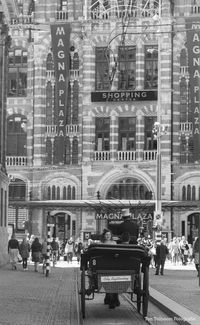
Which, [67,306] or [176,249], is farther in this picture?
[176,249]

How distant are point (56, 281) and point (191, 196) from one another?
30.3 meters

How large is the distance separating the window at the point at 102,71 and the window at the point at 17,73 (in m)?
5.10

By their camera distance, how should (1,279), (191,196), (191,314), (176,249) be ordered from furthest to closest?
1. (191,196)
2. (176,249)
3. (1,279)
4. (191,314)

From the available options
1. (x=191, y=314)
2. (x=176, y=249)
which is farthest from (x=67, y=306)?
(x=176, y=249)

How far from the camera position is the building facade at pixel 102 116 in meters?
54.1

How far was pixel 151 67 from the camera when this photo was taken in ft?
182

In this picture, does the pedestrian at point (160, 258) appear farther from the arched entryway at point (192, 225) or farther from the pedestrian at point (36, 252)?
the arched entryway at point (192, 225)

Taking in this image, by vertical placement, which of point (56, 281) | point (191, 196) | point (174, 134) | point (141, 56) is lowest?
point (56, 281)

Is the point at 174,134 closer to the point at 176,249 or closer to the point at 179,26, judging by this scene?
the point at 179,26

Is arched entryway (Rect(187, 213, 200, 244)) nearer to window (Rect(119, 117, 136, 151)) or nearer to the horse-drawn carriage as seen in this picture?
window (Rect(119, 117, 136, 151))

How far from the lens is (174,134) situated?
54188mm

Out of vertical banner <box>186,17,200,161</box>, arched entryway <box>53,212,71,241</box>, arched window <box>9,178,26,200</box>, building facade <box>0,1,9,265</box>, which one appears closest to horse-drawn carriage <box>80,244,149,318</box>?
building facade <box>0,1,9,265</box>

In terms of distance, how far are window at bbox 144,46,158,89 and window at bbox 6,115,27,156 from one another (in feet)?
29.0

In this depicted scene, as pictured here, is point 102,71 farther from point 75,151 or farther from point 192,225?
point 192,225
